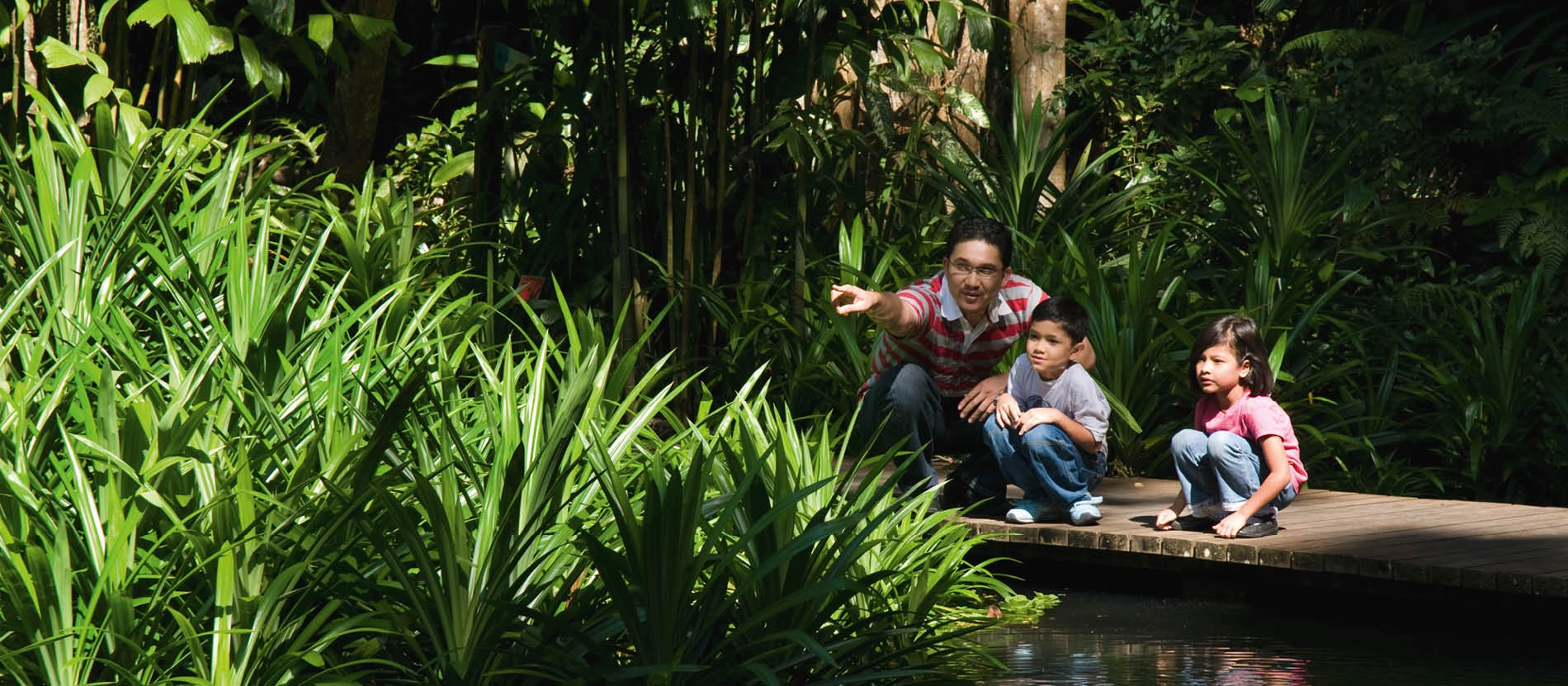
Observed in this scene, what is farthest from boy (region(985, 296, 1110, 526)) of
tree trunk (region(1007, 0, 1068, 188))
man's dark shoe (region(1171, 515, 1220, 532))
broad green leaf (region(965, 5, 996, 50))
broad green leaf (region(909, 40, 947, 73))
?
tree trunk (region(1007, 0, 1068, 188))

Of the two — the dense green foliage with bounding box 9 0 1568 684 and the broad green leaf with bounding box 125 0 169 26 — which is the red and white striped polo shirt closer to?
the dense green foliage with bounding box 9 0 1568 684

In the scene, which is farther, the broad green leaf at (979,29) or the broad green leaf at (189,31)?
the broad green leaf at (979,29)

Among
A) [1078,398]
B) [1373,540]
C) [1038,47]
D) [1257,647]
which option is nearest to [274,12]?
[1078,398]

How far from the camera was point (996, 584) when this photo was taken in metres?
3.87

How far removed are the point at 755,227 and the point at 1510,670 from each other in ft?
11.3

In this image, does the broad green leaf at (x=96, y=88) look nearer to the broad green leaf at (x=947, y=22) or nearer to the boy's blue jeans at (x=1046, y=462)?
the broad green leaf at (x=947, y=22)

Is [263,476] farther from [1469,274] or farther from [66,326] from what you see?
[1469,274]

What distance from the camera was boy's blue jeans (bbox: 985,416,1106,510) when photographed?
432cm

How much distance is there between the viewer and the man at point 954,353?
14.1 feet

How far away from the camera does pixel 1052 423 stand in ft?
14.2

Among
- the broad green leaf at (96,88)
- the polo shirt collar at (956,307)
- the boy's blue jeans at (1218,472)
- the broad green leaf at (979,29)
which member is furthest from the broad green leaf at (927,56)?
the broad green leaf at (96,88)

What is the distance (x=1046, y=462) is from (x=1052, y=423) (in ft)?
0.38

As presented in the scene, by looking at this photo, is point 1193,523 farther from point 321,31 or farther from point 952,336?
point 321,31

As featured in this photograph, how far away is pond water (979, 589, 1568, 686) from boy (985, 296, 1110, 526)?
306mm
